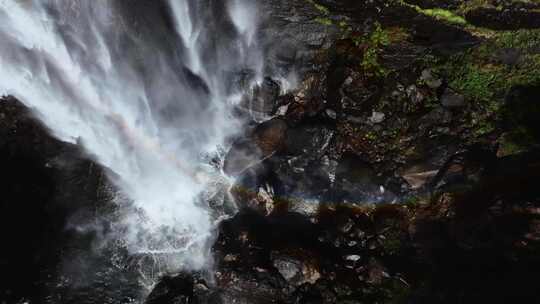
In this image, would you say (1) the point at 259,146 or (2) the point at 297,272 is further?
(1) the point at 259,146

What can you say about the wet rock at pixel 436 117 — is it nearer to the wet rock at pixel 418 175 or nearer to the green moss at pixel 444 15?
the wet rock at pixel 418 175

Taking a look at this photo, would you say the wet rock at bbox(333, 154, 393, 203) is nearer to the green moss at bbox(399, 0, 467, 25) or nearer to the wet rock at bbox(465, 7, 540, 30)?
the green moss at bbox(399, 0, 467, 25)

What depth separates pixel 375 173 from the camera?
902 centimetres

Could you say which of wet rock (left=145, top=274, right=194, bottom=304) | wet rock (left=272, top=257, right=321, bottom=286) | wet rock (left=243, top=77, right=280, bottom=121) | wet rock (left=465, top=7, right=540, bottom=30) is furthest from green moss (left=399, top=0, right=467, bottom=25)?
wet rock (left=145, top=274, right=194, bottom=304)

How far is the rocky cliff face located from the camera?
7.49m

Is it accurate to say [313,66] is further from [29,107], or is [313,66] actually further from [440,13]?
[29,107]

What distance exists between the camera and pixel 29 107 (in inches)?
454

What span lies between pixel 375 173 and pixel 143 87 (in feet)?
20.6

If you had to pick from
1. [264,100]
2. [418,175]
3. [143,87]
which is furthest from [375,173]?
[143,87]

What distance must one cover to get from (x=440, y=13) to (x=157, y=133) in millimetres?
7408

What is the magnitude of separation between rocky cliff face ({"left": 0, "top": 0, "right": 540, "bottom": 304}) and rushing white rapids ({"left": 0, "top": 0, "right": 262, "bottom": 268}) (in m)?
0.78

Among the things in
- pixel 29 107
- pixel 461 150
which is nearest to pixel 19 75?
pixel 29 107

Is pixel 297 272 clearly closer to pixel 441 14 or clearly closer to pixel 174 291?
pixel 174 291

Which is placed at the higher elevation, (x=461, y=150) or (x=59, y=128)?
(x=59, y=128)
